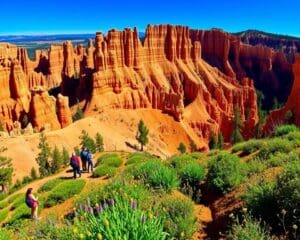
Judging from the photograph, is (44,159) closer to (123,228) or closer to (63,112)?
(63,112)

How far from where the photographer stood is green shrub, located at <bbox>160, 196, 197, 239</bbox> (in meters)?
7.85

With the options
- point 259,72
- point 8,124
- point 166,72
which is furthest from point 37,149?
point 259,72

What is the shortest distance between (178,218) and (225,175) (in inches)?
149

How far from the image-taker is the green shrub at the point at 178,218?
7854 millimetres

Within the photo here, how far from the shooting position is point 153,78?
85375 mm

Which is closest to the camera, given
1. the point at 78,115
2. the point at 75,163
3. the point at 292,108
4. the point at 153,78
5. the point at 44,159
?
the point at 75,163

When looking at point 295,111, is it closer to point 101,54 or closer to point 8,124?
point 101,54

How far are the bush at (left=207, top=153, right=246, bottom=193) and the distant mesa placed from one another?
45.2m

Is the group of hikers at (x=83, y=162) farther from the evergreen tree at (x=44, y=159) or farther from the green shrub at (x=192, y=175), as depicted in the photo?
the evergreen tree at (x=44, y=159)

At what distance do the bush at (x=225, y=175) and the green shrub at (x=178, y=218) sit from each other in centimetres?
273

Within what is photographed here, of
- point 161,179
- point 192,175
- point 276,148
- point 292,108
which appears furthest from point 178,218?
point 292,108

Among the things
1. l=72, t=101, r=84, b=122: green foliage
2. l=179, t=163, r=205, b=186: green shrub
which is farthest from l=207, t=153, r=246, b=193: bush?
l=72, t=101, r=84, b=122: green foliage

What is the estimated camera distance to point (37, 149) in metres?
46.6

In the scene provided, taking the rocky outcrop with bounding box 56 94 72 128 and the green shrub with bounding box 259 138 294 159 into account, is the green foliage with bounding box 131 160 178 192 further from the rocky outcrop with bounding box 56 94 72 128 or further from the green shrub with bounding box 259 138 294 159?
the rocky outcrop with bounding box 56 94 72 128
